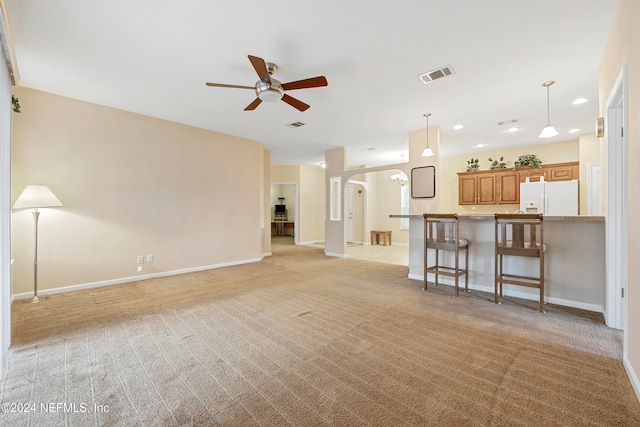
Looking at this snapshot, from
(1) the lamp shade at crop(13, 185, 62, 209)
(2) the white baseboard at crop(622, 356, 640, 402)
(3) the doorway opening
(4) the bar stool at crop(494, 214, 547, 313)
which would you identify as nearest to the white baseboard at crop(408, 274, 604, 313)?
(4) the bar stool at crop(494, 214, 547, 313)

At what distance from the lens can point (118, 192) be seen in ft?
13.8

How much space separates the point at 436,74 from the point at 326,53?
4.73 ft

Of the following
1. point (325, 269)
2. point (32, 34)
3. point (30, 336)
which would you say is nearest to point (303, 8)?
point (32, 34)

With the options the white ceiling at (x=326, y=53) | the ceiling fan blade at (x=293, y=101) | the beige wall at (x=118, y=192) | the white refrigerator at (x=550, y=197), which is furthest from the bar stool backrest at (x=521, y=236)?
the beige wall at (x=118, y=192)

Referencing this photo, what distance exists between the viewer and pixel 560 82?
11.3 feet

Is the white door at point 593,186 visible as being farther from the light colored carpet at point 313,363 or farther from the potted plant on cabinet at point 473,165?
the light colored carpet at point 313,363

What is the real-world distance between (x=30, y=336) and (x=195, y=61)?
10.4 feet

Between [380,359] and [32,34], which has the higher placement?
[32,34]

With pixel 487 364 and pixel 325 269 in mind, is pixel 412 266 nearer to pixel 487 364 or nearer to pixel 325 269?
pixel 325 269

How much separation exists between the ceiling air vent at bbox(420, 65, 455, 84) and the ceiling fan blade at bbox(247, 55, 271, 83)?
6.33 ft

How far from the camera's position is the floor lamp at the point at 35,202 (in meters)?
3.16

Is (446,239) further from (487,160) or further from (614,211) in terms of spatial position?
(487,160)

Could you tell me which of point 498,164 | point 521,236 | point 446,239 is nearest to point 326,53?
point 446,239

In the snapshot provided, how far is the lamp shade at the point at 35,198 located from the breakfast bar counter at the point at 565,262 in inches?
217
